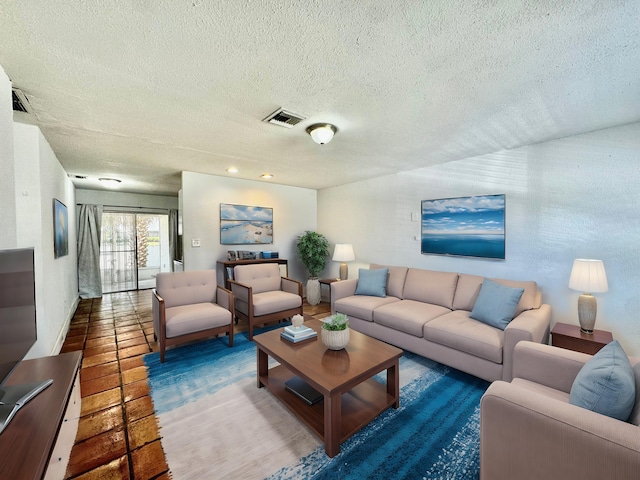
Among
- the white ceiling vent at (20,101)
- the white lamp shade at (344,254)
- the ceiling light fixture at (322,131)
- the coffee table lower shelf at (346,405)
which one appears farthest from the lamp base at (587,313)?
the white ceiling vent at (20,101)

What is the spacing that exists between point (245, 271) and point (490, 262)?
3.29 metres

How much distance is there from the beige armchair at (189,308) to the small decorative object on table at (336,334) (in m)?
1.51

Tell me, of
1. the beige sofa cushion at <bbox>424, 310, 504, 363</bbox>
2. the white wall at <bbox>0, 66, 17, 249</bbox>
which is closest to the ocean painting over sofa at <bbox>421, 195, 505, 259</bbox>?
the beige sofa cushion at <bbox>424, 310, 504, 363</bbox>

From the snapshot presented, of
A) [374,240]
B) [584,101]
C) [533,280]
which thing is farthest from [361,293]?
[584,101]

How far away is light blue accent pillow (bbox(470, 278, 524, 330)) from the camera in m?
2.47

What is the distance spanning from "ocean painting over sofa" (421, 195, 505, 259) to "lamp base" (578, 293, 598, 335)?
884 millimetres

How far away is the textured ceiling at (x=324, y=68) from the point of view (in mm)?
1206

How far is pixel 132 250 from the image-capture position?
20.7ft

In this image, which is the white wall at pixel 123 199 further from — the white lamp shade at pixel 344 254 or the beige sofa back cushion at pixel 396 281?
the beige sofa back cushion at pixel 396 281

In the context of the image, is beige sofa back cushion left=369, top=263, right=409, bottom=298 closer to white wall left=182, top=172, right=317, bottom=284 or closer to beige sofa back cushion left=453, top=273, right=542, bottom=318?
beige sofa back cushion left=453, top=273, right=542, bottom=318


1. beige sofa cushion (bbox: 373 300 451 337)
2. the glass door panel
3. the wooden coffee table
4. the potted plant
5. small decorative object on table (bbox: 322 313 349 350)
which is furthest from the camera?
the glass door panel

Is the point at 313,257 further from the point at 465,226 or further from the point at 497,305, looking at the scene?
the point at 497,305

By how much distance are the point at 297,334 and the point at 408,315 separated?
130 centimetres

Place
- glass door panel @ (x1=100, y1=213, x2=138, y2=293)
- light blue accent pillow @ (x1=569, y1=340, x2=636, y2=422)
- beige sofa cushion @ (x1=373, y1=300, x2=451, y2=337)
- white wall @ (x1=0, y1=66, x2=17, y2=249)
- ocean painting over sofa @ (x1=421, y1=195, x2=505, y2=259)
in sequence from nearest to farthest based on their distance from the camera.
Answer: light blue accent pillow @ (x1=569, y1=340, x2=636, y2=422)
white wall @ (x1=0, y1=66, x2=17, y2=249)
beige sofa cushion @ (x1=373, y1=300, x2=451, y2=337)
ocean painting over sofa @ (x1=421, y1=195, x2=505, y2=259)
glass door panel @ (x1=100, y1=213, x2=138, y2=293)
